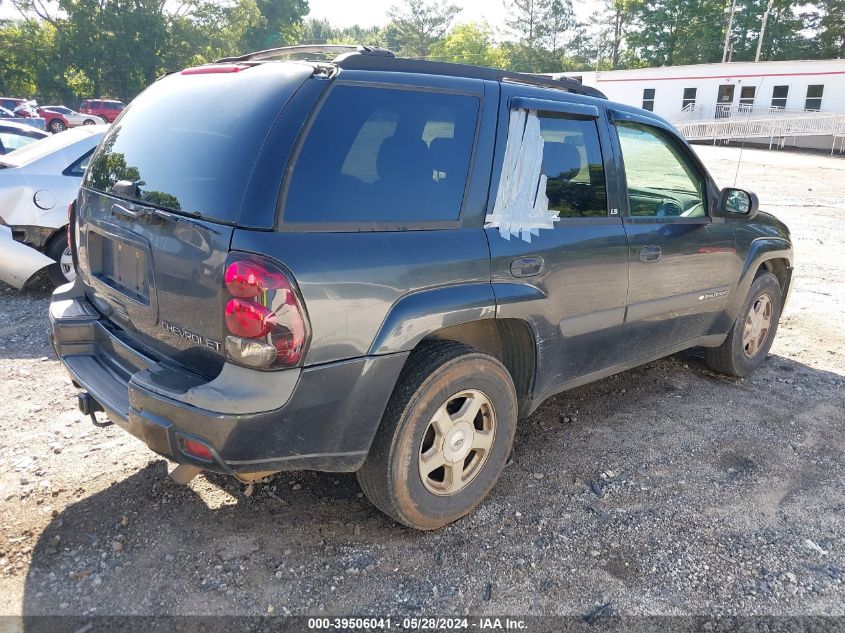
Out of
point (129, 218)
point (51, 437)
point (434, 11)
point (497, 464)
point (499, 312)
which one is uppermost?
point (434, 11)

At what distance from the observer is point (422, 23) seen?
2800 inches

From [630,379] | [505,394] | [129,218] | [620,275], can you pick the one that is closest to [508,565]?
[505,394]

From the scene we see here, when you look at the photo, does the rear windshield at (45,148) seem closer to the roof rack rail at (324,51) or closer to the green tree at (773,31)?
the roof rack rail at (324,51)

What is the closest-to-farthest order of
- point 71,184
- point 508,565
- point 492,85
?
1. point 508,565
2. point 492,85
3. point 71,184

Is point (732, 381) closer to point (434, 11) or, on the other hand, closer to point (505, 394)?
point (505, 394)

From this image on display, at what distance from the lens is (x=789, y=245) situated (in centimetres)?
492

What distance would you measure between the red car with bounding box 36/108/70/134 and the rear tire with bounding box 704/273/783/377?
102 ft

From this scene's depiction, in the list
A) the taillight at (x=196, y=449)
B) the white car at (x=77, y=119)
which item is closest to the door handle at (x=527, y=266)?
the taillight at (x=196, y=449)

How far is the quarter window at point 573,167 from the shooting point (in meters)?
3.19

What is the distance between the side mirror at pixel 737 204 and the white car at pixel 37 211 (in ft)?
17.6

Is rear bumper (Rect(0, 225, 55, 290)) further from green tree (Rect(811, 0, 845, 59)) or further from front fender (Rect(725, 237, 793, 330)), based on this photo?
green tree (Rect(811, 0, 845, 59))

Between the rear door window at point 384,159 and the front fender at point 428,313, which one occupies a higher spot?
the rear door window at point 384,159

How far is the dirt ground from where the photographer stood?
2543 mm

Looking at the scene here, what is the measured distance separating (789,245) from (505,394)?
127 inches
